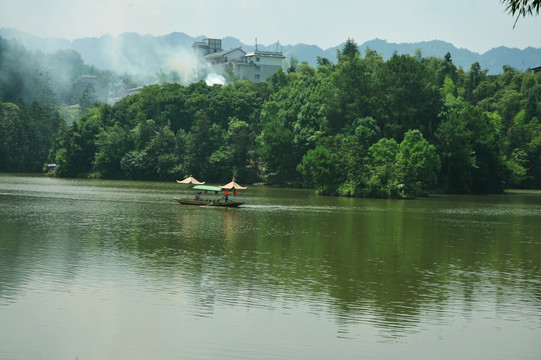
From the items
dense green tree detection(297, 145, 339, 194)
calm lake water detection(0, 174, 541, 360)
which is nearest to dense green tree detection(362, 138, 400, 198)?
dense green tree detection(297, 145, 339, 194)

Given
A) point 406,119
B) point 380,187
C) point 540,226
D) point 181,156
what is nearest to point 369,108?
point 406,119

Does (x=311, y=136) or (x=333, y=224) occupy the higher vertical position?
(x=311, y=136)

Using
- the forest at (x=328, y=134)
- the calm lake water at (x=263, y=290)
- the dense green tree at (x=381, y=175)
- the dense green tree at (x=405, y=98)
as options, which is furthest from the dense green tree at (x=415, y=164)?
the calm lake water at (x=263, y=290)

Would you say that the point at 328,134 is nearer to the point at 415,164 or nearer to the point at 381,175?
the point at 415,164

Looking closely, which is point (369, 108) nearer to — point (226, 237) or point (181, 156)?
point (181, 156)

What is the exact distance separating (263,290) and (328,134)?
279 feet

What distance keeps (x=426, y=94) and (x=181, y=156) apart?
161 ft

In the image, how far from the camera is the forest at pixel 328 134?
95.2 m

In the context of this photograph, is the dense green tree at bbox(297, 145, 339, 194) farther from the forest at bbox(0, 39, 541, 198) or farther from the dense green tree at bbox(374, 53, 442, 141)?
the dense green tree at bbox(374, 53, 442, 141)

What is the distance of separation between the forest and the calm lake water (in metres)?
44.4

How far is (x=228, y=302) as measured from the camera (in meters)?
23.9

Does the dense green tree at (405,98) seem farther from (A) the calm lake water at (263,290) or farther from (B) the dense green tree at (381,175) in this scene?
(A) the calm lake water at (263,290)

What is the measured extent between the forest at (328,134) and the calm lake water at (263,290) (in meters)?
44.4

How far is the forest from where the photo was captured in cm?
9519
